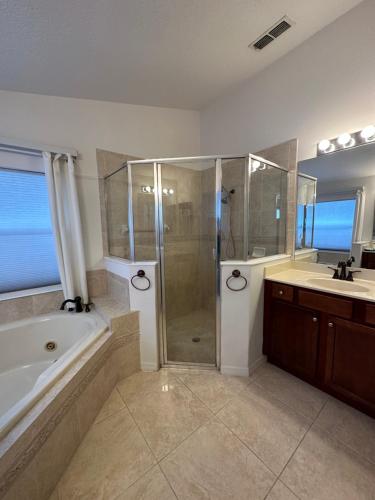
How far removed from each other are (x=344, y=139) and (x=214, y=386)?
2.34 m

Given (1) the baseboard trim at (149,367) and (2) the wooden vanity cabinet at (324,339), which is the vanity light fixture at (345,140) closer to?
(2) the wooden vanity cabinet at (324,339)

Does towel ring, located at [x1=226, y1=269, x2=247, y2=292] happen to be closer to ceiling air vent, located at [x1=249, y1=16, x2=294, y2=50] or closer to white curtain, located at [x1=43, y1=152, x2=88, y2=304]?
white curtain, located at [x1=43, y1=152, x2=88, y2=304]

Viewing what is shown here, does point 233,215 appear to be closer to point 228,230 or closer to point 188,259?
point 228,230

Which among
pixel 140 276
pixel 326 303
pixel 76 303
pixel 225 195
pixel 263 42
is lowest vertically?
pixel 76 303

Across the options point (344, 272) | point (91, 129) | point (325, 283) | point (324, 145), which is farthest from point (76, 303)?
point (324, 145)

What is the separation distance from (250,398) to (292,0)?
2.84 metres

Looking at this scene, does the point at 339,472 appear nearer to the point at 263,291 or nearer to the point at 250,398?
the point at 250,398

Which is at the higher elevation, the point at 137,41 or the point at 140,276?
the point at 137,41

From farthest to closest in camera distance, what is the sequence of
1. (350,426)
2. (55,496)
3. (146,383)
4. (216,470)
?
(146,383)
(350,426)
(216,470)
(55,496)

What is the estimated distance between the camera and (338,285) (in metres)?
1.75

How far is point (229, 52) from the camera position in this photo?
1767 millimetres

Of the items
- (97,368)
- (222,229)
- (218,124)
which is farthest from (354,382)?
(218,124)

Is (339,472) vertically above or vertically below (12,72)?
below

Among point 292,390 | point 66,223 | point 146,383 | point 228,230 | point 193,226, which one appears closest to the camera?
point 292,390
